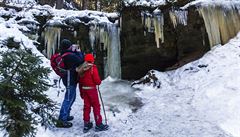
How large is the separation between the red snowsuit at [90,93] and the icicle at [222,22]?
546 cm

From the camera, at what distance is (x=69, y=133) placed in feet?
23.5

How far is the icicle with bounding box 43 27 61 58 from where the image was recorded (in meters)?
11.6

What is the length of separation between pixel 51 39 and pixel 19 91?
7.46 metres

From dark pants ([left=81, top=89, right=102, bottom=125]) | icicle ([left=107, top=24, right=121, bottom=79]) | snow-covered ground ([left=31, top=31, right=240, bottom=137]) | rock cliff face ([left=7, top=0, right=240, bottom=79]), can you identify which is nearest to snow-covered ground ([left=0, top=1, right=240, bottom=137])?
snow-covered ground ([left=31, top=31, right=240, bottom=137])

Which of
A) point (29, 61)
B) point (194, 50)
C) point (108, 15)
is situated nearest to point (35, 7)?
point (108, 15)

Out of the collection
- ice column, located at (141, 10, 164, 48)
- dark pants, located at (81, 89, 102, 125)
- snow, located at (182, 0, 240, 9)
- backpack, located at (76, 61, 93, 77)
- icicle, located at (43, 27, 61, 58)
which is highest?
snow, located at (182, 0, 240, 9)

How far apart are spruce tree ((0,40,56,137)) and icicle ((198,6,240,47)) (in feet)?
25.9

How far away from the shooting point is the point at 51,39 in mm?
11648

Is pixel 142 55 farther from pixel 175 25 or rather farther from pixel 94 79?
pixel 94 79

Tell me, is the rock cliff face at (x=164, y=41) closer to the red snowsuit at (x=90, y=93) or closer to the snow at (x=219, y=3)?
the snow at (x=219, y=3)

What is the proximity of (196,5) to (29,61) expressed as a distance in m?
8.11

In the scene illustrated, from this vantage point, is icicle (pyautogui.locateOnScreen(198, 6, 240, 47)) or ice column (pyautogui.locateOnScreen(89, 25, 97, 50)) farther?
ice column (pyautogui.locateOnScreen(89, 25, 97, 50))

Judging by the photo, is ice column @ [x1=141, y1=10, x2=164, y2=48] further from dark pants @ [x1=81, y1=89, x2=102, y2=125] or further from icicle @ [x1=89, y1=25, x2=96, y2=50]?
dark pants @ [x1=81, y1=89, x2=102, y2=125]

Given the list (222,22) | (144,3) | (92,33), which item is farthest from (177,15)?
(92,33)
